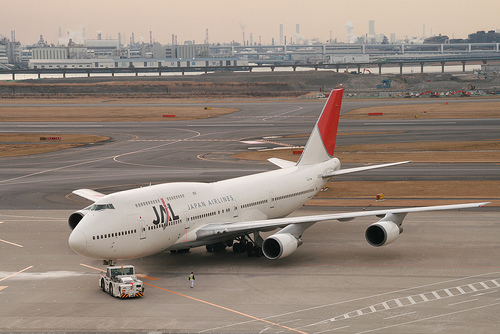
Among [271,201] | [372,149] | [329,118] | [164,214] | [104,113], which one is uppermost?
[329,118]

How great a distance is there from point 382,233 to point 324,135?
508 inches

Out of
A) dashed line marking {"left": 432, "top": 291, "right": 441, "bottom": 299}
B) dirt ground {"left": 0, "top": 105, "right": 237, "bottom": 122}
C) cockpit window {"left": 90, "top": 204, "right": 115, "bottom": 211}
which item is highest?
dirt ground {"left": 0, "top": 105, "right": 237, "bottom": 122}

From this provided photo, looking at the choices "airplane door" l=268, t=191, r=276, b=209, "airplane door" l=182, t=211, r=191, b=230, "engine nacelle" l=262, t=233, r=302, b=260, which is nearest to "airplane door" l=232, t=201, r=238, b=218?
"airplane door" l=268, t=191, r=276, b=209

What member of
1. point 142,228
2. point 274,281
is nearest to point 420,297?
point 274,281

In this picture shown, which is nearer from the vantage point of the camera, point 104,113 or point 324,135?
point 324,135

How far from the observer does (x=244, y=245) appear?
4069cm

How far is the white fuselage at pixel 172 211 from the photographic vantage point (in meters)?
Result: 33.6

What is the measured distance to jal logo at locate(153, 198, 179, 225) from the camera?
35.5 metres

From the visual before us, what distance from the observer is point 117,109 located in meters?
158

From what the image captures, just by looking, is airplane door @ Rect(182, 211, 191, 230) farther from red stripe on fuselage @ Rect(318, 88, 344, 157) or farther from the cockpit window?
red stripe on fuselage @ Rect(318, 88, 344, 157)

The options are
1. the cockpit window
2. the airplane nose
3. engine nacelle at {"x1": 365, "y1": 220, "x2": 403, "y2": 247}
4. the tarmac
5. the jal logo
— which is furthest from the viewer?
engine nacelle at {"x1": 365, "y1": 220, "x2": 403, "y2": 247}

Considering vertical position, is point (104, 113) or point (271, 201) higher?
point (104, 113)

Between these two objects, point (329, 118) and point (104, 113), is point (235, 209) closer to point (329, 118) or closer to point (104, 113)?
point (329, 118)

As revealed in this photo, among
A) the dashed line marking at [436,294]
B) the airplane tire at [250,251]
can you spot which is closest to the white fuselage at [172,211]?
the airplane tire at [250,251]
